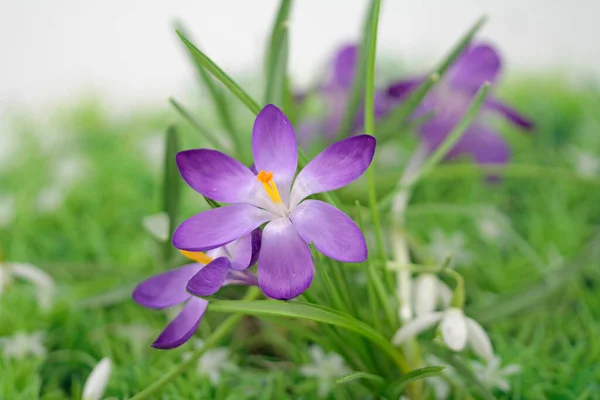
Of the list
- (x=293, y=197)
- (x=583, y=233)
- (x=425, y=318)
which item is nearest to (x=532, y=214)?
(x=583, y=233)

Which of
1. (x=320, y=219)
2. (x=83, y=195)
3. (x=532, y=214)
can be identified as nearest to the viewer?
(x=320, y=219)

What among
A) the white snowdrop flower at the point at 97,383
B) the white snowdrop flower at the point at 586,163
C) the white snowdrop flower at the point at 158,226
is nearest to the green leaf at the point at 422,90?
the white snowdrop flower at the point at 158,226

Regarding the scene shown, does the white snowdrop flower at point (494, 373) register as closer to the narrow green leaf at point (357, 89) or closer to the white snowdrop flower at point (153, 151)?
the narrow green leaf at point (357, 89)

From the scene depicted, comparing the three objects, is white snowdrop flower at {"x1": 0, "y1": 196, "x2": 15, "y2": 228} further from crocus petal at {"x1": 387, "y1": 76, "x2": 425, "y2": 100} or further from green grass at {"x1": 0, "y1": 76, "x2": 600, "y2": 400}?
crocus petal at {"x1": 387, "y1": 76, "x2": 425, "y2": 100}

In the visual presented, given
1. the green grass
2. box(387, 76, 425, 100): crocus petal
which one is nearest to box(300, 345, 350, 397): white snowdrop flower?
the green grass

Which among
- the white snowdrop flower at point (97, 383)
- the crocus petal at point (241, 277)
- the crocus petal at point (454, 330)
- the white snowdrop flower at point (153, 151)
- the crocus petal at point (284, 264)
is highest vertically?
the crocus petal at point (284, 264)

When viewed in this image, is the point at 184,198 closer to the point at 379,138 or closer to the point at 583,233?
the point at 379,138
